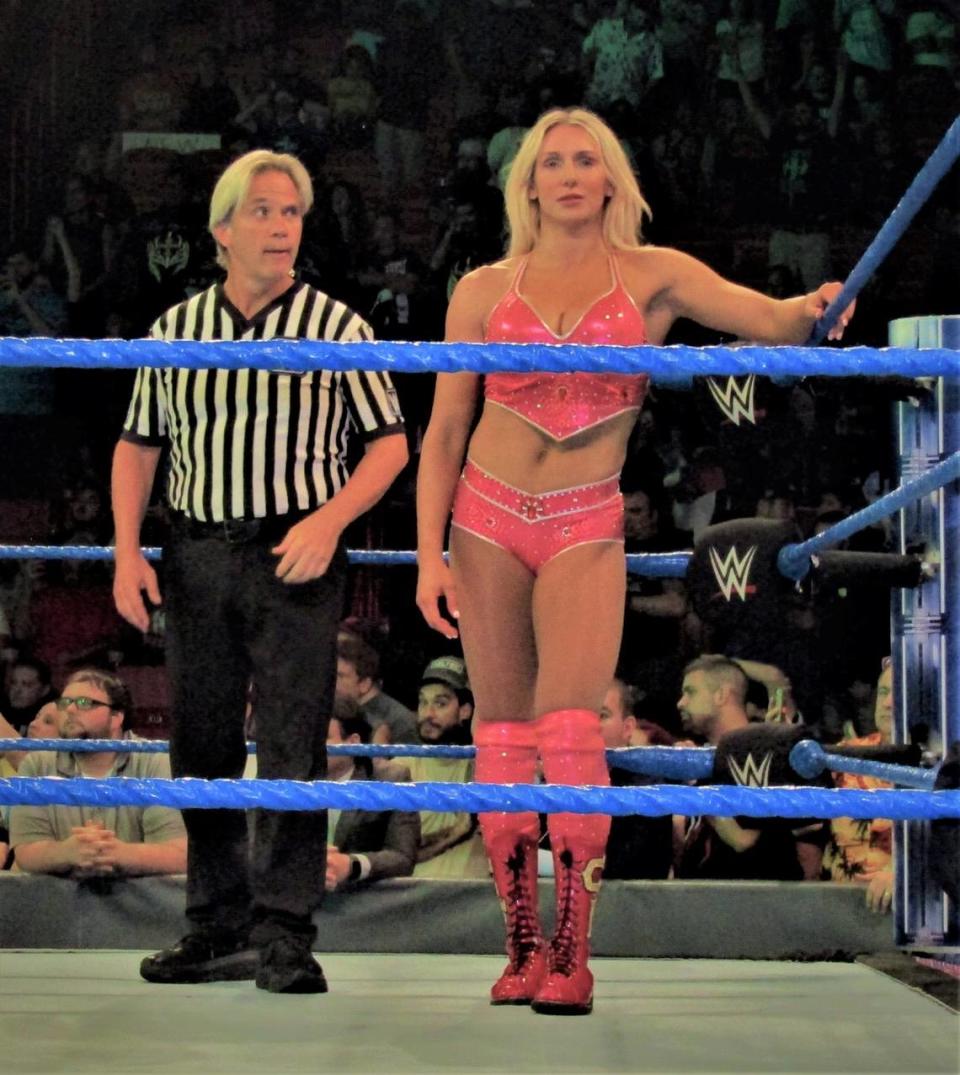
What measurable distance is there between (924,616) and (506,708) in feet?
1.57

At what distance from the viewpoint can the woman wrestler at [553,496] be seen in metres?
1.46

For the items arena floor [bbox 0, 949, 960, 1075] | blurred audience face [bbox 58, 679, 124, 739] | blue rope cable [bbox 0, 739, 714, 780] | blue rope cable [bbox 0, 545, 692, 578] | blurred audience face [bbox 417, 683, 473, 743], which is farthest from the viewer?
blurred audience face [bbox 417, 683, 473, 743]

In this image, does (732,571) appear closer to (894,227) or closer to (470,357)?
(894,227)

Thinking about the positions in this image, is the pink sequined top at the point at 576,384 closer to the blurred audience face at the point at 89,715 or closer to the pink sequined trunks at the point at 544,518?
the pink sequined trunks at the point at 544,518

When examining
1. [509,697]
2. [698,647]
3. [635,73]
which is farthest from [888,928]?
[635,73]

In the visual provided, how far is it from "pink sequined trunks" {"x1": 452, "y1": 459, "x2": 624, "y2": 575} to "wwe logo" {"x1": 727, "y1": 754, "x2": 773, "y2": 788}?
0.76 feet

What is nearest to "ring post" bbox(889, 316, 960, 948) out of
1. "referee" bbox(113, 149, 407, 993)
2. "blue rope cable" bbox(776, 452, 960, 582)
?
"blue rope cable" bbox(776, 452, 960, 582)

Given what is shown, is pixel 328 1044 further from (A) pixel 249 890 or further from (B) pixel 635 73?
(B) pixel 635 73

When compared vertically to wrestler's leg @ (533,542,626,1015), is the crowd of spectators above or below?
above

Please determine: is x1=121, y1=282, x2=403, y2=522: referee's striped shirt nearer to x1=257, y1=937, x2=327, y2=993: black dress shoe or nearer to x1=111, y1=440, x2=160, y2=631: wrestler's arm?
x1=111, y1=440, x2=160, y2=631: wrestler's arm

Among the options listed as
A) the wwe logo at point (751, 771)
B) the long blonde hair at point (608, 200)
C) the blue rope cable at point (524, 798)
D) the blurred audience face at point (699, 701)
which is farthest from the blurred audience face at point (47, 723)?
the blue rope cable at point (524, 798)

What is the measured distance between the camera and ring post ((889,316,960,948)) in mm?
1663

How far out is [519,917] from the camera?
1490mm

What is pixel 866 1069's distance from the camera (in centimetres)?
121
